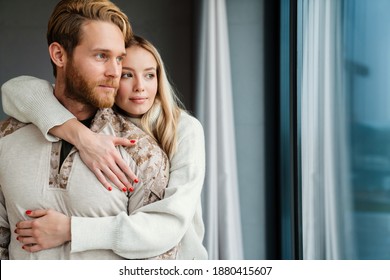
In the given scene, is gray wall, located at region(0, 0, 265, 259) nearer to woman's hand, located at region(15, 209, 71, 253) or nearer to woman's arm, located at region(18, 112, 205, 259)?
woman's arm, located at region(18, 112, 205, 259)

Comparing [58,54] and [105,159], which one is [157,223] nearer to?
[105,159]

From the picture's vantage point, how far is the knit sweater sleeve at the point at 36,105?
1.44m

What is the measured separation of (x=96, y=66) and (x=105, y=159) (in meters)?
0.25

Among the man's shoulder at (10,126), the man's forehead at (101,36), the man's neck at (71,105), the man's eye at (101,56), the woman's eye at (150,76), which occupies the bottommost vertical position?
the man's shoulder at (10,126)

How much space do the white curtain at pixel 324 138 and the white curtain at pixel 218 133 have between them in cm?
23

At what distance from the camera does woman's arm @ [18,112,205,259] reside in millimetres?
1412

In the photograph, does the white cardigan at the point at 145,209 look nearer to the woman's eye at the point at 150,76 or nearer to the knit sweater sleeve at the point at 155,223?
the knit sweater sleeve at the point at 155,223

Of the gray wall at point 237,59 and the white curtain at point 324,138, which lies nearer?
the white curtain at point 324,138

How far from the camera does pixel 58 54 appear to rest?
149 centimetres

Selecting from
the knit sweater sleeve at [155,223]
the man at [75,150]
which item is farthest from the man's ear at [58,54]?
the knit sweater sleeve at [155,223]

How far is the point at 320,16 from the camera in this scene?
167cm
